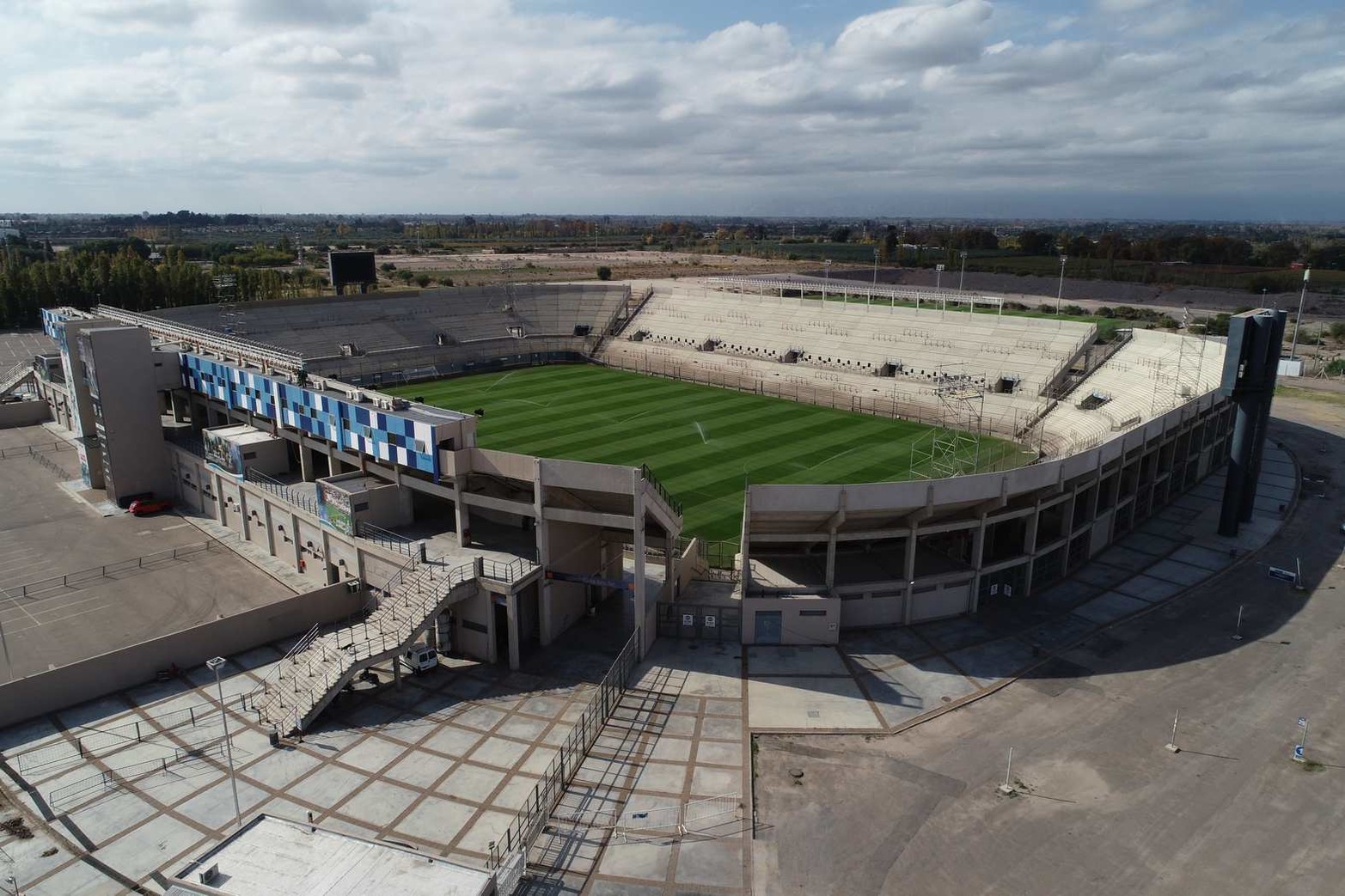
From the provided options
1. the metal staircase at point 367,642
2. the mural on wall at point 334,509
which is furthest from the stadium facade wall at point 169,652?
the mural on wall at point 334,509

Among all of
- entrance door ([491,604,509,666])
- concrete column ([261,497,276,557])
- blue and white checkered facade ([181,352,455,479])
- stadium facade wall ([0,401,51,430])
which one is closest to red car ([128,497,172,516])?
blue and white checkered facade ([181,352,455,479])

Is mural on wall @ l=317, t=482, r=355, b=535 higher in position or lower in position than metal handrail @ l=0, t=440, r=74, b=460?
higher

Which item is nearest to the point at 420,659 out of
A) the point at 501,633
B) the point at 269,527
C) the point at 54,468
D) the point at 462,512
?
the point at 501,633

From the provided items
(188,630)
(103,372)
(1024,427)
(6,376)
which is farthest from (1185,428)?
(6,376)

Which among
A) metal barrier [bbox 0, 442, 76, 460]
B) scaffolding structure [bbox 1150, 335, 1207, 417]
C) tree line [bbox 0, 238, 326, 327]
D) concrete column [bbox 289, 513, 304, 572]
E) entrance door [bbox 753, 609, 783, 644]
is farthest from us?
tree line [bbox 0, 238, 326, 327]

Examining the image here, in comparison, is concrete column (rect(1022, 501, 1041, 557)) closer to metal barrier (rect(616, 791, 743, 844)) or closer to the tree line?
metal barrier (rect(616, 791, 743, 844))

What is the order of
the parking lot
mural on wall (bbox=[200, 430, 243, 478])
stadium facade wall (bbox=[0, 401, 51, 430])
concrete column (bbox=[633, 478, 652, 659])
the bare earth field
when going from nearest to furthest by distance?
the bare earth field < concrete column (bbox=[633, 478, 652, 659]) < the parking lot < mural on wall (bbox=[200, 430, 243, 478]) < stadium facade wall (bbox=[0, 401, 51, 430])

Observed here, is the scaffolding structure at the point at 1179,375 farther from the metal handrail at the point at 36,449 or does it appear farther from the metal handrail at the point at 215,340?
the metal handrail at the point at 36,449
